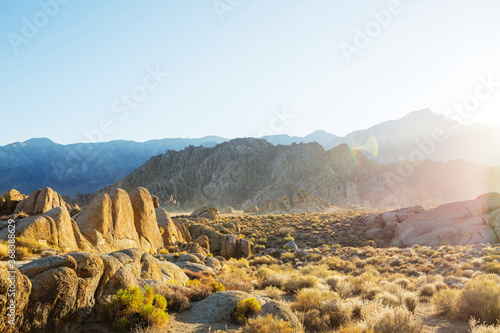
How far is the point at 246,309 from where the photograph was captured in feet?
26.5

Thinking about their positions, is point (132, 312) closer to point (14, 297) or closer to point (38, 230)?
point (14, 297)

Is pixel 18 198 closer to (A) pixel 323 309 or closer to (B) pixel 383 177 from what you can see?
(A) pixel 323 309

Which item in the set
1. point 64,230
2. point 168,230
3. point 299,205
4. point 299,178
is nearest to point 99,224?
point 64,230

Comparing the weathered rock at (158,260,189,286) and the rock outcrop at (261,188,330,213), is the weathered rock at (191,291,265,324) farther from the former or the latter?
the rock outcrop at (261,188,330,213)

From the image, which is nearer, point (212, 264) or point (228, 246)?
point (212, 264)

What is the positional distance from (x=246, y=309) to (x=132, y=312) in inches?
131

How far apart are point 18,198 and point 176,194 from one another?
103197mm

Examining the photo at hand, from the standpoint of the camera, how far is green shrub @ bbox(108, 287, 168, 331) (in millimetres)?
6223

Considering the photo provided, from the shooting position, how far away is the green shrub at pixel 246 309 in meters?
7.90

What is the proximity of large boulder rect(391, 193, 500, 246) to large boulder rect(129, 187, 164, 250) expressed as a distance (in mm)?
28726

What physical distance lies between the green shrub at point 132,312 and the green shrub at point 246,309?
7.07 ft

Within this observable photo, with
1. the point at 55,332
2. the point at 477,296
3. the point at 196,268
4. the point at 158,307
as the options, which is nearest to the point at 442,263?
the point at 477,296

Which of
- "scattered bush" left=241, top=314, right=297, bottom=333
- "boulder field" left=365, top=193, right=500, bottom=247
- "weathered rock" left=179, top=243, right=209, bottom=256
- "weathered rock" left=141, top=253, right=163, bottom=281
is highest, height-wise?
"weathered rock" left=141, top=253, right=163, bottom=281

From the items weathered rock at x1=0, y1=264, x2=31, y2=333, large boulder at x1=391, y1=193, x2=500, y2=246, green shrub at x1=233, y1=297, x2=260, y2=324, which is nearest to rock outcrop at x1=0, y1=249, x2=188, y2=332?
weathered rock at x1=0, y1=264, x2=31, y2=333
